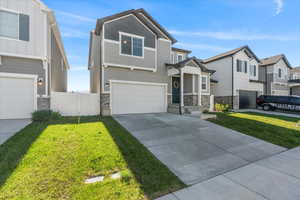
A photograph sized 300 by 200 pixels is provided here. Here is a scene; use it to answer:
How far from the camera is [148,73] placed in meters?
11.1

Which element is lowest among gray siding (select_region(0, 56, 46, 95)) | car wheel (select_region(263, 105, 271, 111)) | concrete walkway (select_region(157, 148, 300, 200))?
concrete walkway (select_region(157, 148, 300, 200))

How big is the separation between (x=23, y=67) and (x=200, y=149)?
32.7ft

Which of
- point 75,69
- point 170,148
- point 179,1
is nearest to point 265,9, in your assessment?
point 179,1

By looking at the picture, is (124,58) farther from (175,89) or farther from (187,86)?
(187,86)

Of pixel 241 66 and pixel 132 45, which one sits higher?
pixel 132 45

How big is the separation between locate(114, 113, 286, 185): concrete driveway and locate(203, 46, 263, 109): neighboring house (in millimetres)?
10932

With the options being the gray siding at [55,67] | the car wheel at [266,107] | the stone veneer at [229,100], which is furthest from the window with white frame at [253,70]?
the gray siding at [55,67]

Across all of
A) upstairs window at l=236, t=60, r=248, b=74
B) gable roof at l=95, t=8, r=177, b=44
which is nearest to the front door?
gable roof at l=95, t=8, r=177, b=44

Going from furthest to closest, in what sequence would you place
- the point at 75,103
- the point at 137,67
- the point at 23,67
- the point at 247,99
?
1. the point at 247,99
2. the point at 137,67
3. the point at 75,103
4. the point at 23,67

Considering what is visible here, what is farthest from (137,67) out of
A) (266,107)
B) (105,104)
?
(266,107)

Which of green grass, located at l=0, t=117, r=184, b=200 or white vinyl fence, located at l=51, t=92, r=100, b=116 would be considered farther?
white vinyl fence, located at l=51, t=92, r=100, b=116

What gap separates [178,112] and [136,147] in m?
6.87

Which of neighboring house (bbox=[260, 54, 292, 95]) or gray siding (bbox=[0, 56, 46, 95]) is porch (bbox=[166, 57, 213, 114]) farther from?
neighboring house (bbox=[260, 54, 292, 95])

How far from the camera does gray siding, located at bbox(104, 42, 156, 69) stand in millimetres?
9643
